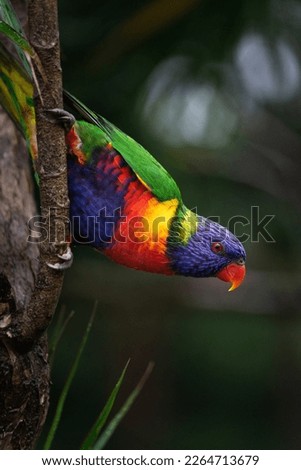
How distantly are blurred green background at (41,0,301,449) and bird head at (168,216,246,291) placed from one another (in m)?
1.47

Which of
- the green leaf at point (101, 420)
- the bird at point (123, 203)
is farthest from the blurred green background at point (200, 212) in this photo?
the green leaf at point (101, 420)

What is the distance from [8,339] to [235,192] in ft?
9.12

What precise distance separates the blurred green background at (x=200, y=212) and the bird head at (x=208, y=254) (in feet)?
4.82

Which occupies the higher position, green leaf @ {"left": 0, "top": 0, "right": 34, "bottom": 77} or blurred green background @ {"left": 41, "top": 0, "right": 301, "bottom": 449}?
green leaf @ {"left": 0, "top": 0, "right": 34, "bottom": 77}

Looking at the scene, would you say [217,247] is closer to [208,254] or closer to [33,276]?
[208,254]

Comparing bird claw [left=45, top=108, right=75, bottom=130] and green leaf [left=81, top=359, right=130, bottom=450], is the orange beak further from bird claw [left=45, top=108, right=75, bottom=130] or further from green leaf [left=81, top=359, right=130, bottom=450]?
bird claw [left=45, top=108, right=75, bottom=130]

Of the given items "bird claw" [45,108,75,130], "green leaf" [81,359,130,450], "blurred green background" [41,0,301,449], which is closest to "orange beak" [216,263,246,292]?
"green leaf" [81,359,130,450]

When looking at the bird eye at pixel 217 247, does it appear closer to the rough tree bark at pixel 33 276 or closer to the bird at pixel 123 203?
the bird at pixel 123 203

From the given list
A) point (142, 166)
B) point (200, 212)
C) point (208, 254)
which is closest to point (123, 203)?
point (142, 166)

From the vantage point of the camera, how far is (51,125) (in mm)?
1817

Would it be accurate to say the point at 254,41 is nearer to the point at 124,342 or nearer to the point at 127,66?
the point at 127,66

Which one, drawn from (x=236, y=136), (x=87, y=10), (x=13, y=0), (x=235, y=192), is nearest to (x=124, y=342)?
(x=235, y=192)

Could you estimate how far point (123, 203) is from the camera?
7.72 ft

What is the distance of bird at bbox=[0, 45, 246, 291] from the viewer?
230cm
